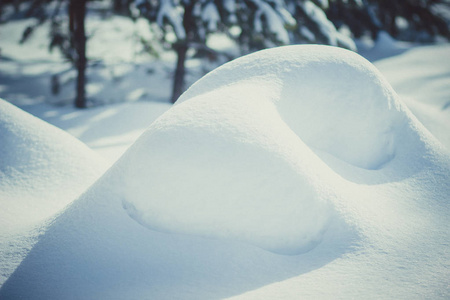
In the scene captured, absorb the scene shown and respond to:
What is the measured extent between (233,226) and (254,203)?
210 mm

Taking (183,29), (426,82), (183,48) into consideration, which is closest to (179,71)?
(183,48)

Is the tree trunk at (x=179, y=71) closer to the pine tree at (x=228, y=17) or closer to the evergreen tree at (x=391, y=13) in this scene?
the pine tree at (x=228, y=17)

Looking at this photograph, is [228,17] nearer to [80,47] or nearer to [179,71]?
[179,71]

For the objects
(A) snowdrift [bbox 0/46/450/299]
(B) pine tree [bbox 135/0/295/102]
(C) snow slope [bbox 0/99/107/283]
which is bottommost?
(C) snow slope [bbox 0/99/107/283]

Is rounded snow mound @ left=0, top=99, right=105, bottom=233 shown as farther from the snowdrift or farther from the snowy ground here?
the snowdrift

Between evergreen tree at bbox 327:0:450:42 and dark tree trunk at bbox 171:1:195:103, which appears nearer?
dark tree trunk at bbox 171:1:195:103

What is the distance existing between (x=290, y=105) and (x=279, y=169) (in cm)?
80

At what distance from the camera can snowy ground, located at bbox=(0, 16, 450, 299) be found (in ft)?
6.15

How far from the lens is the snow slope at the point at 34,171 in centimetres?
259

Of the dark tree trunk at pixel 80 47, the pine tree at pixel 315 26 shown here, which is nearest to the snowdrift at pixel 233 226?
the pine tree at pixel 315 26

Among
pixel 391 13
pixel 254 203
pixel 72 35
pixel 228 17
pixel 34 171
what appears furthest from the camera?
pixel 391 13

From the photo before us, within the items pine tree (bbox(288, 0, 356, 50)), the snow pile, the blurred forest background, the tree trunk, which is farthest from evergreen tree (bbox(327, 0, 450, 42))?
the tree trunk

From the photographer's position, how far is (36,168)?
10.00 feet

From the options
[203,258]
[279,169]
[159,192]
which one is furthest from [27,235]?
[279,169]
